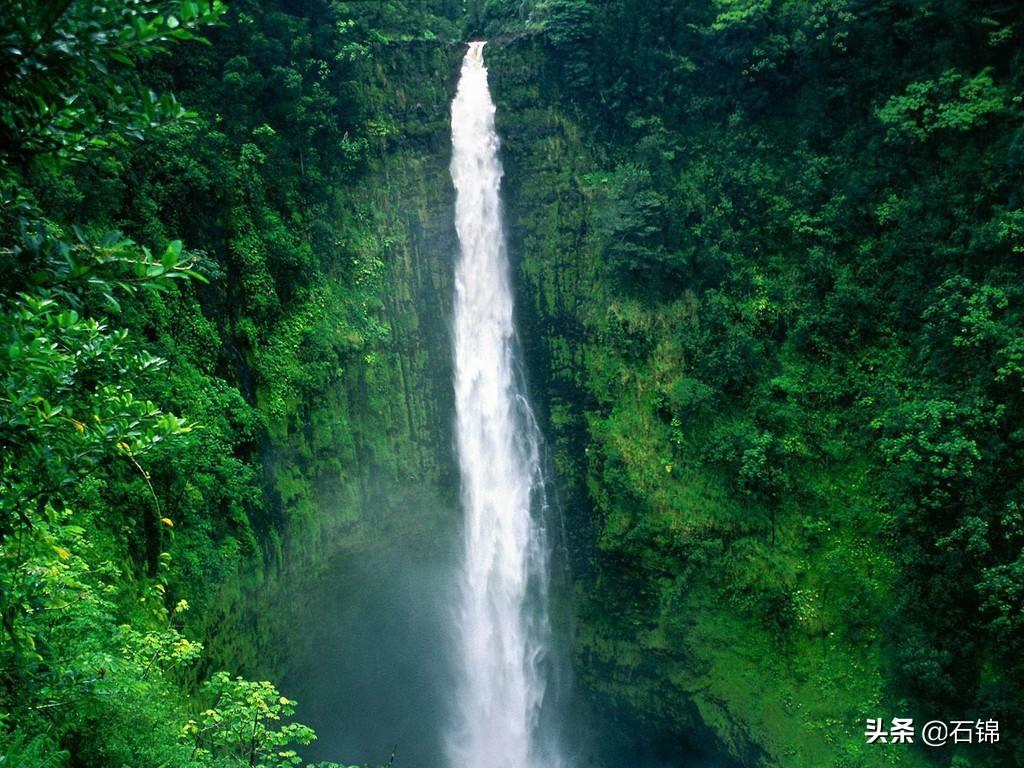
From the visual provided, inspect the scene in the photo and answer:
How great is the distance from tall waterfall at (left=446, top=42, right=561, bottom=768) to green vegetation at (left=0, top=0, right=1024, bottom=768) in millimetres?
510

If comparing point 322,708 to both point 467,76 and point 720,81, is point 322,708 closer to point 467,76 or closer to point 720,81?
point 467,76

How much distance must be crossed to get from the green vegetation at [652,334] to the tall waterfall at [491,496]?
0.51m

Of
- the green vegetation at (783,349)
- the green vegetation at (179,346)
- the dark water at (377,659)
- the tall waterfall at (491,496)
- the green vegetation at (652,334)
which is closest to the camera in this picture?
the green vegetation at (179,346)

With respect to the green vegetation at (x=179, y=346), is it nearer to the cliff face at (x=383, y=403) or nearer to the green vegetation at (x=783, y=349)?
the cliff face at (x=383, y=403)

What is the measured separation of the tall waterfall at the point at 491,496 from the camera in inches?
589

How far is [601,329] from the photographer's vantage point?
15734 mm

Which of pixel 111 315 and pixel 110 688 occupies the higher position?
pixel 111 315

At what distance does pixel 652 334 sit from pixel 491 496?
482cm

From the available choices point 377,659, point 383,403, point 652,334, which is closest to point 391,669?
point 377,659

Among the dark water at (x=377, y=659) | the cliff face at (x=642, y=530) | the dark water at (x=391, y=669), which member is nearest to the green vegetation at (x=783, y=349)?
the cliff face at (x=642, y=530)

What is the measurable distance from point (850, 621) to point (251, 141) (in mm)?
13572

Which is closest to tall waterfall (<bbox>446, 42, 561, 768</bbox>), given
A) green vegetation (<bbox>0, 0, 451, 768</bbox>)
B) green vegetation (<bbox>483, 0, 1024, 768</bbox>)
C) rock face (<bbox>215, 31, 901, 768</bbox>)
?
rock face (<bbox>215, 31, 901, 768</bbox>)

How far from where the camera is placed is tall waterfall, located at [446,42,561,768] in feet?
49.1

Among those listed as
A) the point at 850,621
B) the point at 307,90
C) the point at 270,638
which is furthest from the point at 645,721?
the point at 307,90
